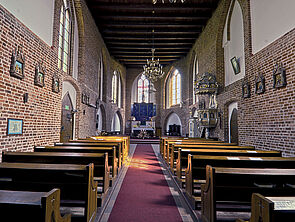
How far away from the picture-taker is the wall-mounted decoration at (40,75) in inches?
202

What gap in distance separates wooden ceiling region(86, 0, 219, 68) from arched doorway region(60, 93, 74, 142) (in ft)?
15.6

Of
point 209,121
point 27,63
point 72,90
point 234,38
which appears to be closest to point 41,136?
point 27,63

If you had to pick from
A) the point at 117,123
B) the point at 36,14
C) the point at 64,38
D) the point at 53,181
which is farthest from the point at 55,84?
the point at 117,123

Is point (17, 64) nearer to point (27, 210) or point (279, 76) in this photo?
point (27, 210)

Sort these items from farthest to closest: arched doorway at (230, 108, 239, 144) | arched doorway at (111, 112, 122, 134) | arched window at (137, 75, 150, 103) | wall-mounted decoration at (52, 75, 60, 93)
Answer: arched window at (137, 75, 150, 103) < arched doorway at (111, 112, 122, 134) < arched doorway at (230, 108, 239, 144) < wall-mounted decoration at (52, 75, 60, 93)

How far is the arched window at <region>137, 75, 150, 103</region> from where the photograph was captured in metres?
20.2

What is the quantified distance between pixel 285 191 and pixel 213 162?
97cm

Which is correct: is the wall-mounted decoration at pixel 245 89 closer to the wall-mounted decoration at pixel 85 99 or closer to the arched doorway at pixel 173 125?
the wall-mounted decoration at pixel 85 99

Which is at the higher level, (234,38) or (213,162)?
(234,38)

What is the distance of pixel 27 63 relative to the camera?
4766mm

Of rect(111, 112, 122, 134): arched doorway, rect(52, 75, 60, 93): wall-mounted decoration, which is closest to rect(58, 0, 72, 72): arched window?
rect(52, 75, 60, 93): wall-mounted decoration

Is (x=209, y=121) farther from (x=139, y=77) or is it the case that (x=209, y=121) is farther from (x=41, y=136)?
(x=139, y=77)

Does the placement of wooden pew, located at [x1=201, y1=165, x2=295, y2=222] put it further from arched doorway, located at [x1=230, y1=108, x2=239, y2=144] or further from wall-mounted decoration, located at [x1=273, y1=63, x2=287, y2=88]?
arched doorway, located at [x1=230, y1=108, x2=239, y2=144]

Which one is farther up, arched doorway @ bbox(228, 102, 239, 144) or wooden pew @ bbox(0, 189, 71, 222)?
arched doorway @ bbox(228, 102, 239, 144)
